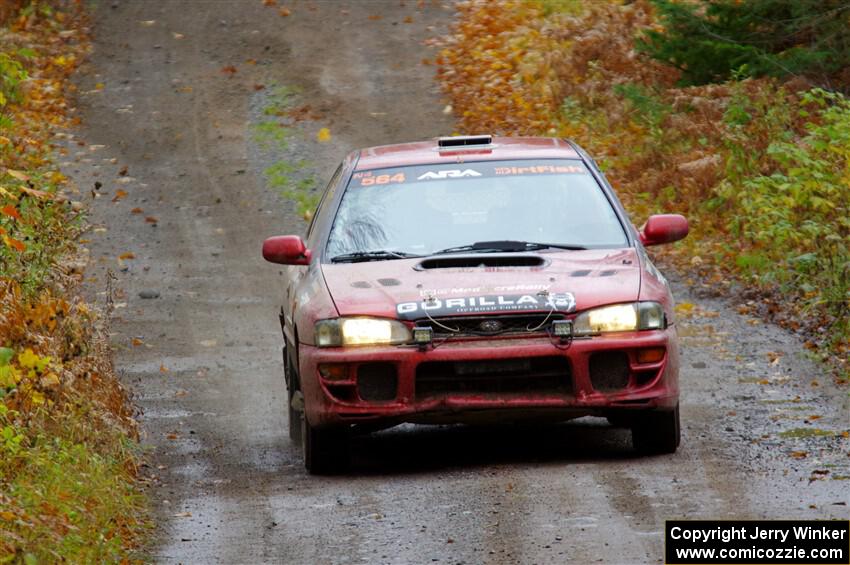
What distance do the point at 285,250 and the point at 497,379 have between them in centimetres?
171

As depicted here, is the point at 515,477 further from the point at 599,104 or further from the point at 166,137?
the point at 166,137

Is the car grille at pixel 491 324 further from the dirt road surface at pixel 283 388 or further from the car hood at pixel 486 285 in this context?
the dirt road surface at pixel 283 388

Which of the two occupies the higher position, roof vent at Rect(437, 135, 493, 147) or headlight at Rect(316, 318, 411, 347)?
roof vent at Rect(437, 135, 493, 147)

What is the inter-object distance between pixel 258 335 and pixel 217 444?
4303 mm

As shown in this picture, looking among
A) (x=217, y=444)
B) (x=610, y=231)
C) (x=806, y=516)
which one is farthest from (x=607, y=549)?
(x=217, y=444)

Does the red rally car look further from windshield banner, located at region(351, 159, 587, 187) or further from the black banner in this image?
the black banner

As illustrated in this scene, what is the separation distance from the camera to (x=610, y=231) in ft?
29.2

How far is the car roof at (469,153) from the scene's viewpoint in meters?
9.43

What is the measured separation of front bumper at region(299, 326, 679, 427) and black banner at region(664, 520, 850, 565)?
1.37 meters

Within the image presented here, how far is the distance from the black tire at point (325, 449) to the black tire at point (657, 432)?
5.07 ft

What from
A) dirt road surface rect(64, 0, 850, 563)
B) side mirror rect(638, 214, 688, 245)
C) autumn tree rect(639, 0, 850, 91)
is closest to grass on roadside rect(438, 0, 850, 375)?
autumn tree rect(639, 0, 850, 91)

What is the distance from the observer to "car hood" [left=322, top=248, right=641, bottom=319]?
309 inches

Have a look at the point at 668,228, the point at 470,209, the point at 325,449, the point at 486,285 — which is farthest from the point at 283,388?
the point at 486,285

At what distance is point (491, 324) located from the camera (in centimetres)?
785
